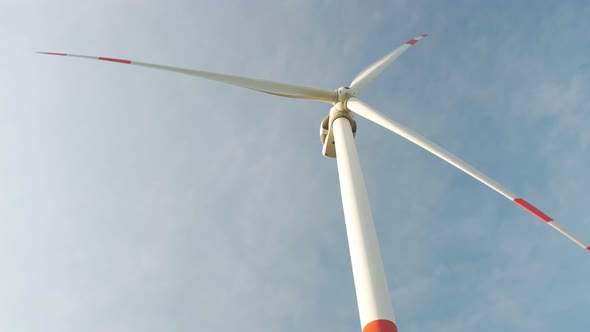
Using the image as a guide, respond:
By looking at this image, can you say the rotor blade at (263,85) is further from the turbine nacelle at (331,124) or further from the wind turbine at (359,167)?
the turbine nacelle at (331,124)

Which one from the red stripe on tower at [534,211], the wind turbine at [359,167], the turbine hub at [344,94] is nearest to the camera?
the wind turbine at [359,167]

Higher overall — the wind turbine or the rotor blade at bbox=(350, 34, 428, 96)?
the rotor blade at bbox=(350, 34, 428, 96)

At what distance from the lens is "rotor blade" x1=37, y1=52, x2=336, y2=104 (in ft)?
74.1

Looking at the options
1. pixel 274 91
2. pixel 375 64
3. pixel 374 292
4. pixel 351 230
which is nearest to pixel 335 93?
pixel 274 91

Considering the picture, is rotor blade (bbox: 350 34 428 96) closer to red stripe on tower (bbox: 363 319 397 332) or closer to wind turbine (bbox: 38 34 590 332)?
wind turbine (bbox: 38 34 590 332)

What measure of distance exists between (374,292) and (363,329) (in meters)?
1.09

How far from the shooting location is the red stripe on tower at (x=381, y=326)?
12.3 metres

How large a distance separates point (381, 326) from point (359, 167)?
744 cm

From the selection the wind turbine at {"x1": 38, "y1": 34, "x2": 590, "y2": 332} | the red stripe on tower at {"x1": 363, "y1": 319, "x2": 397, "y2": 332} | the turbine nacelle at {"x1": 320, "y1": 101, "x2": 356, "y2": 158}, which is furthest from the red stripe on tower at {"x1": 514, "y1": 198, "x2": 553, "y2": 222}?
the turbine nacelle at {"x1": 320, "y1": 101, "x2": 356, "y2": 158}

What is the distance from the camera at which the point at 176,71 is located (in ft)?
75.1

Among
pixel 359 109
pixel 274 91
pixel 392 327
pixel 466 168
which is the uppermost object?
pixel 274 91

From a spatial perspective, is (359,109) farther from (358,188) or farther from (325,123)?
(358,188)

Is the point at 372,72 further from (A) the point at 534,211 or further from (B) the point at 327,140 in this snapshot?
(A) the point at 534,211

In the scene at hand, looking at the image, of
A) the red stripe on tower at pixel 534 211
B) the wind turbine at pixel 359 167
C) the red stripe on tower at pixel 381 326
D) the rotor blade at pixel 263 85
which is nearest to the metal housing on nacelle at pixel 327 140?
the wind turbine at pixel 359 167
